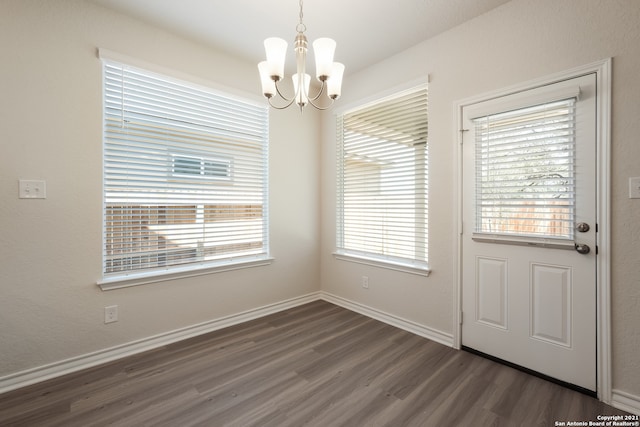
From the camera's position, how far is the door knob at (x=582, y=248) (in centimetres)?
186

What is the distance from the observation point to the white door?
1877 millimetres

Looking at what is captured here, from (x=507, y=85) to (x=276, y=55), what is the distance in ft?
5.71

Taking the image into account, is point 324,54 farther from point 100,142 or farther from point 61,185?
point 61,185

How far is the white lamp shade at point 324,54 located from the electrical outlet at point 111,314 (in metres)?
2.33

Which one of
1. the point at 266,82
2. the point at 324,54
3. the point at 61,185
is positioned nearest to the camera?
the point at 324,54

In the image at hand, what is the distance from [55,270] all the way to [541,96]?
11.9 ft

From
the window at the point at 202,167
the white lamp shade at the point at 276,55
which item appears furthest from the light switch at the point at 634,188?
the window at the point at 202,167

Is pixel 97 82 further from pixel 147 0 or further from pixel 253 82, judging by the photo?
pixel 253 82

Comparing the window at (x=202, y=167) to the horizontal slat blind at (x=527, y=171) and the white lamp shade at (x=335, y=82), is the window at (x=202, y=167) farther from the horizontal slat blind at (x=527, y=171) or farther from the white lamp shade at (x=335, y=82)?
the horizontal slat blind at (x=527, y=171)

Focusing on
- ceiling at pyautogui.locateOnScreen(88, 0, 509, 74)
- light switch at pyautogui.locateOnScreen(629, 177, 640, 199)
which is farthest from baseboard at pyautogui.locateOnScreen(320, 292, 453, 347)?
ceiling at pyautogui.locateOnScreen(88, 0, 509, 74)

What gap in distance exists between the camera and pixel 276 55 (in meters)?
1.64

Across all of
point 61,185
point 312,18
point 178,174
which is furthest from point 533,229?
point 61,185

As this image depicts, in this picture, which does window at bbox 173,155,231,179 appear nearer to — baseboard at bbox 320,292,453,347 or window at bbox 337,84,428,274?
window at bbox 337,84,428,274

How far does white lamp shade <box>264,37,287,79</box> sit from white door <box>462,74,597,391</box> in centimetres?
162
